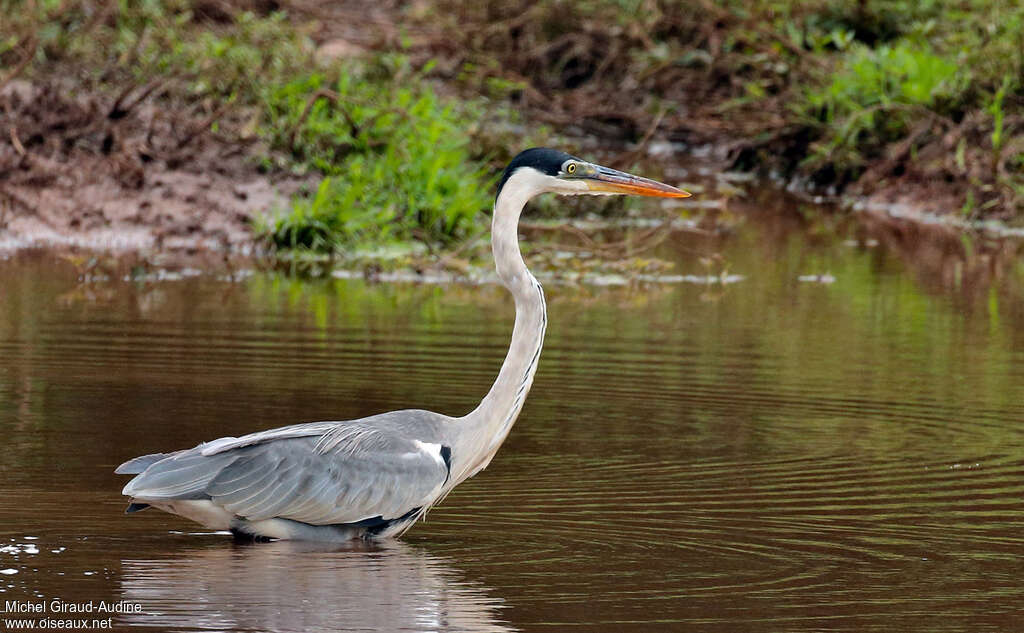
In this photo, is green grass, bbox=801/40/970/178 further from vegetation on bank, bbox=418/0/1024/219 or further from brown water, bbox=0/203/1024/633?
brown water, bbox=0/203/1024/633

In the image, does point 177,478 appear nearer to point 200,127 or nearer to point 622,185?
point 622,185

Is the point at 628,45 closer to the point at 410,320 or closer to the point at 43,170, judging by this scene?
the point at 43,170

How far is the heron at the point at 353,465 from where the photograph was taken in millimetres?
6574

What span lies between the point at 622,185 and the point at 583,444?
1629 millimetres

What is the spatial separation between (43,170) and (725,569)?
33.8 feet

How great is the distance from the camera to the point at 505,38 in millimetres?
23969

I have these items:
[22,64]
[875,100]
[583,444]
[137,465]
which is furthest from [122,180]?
[137,465]

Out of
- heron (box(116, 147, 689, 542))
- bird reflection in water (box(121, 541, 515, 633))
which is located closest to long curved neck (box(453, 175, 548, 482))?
heron (box(116, 147, 689, 542))

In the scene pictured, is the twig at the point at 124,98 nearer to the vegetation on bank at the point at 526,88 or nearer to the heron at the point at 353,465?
the vegetation on bank at the point at 526,88

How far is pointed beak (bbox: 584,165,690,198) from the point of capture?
23.9 feet

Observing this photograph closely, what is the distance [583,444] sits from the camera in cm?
849

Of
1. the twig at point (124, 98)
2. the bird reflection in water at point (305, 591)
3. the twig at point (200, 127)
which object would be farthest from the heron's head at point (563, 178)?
the twig at point (124, 98)

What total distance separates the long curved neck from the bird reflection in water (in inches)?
18.6

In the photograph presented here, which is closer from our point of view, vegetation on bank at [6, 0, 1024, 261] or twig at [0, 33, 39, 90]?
twig at [0, 33, 39, 90]
